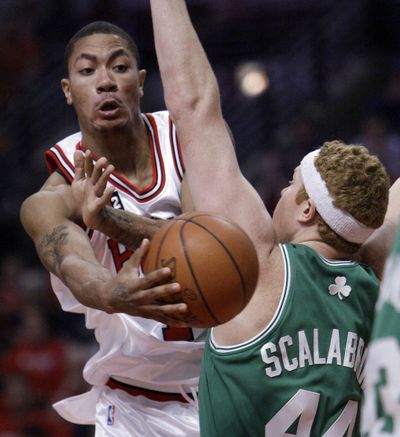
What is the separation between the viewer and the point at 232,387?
10.8 ft

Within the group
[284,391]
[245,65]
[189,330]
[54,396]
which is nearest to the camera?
[284,391]

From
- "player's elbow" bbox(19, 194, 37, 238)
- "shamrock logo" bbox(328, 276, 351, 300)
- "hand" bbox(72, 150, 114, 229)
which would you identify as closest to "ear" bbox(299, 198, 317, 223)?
"shamrock logo" bbox(328, 276, 351, 300)

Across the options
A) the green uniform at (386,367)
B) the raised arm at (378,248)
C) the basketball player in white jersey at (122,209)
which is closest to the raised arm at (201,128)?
the raised arm at (378,248)

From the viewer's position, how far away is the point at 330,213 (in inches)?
134

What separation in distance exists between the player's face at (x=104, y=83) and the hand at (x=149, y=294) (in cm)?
153

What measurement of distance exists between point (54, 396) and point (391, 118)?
4665 millimetres

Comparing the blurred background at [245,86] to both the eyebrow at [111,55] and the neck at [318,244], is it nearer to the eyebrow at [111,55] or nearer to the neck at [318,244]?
the eyebrow at [111,55]

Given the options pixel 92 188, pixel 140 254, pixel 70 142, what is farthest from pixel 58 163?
pixel 140 254

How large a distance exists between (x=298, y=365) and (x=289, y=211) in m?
0.59

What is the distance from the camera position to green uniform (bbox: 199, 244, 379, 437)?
3.24 m

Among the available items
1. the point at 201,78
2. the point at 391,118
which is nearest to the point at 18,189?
the point at 391,118

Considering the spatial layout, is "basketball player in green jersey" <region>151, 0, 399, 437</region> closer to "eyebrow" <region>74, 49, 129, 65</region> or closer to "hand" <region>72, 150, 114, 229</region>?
"hand" <region>72, 150, 114, 229</region>

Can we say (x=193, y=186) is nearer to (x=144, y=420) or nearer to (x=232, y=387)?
(x=232, y=387)

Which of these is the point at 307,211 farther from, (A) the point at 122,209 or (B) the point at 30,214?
(B) the point at 30,214
